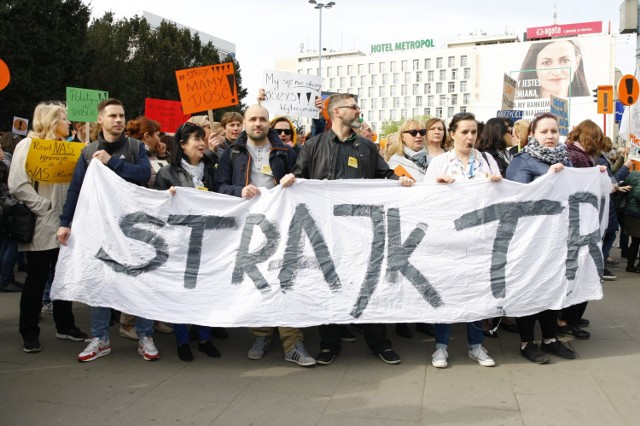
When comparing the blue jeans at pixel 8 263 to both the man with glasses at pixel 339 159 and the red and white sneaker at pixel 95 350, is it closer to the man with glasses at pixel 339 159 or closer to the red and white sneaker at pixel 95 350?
the red and white sneaker at pixel 95 350

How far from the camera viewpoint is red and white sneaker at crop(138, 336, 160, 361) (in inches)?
181

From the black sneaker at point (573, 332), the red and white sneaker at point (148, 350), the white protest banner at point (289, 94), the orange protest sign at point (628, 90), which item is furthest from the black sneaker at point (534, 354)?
the orange protest sign at point (628, 90)

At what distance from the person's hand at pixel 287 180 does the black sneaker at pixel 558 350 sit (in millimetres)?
2350

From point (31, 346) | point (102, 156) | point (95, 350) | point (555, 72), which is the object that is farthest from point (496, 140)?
point (555, 72)

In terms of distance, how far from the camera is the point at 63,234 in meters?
4.55

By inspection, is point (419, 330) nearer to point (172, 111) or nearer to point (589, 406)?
point (589, 406)

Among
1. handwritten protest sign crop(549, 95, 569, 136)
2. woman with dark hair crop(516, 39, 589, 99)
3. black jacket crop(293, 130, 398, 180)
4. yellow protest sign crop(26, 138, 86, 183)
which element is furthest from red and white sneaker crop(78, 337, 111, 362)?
woman with dark hair crop(516, 39, 589, 99)

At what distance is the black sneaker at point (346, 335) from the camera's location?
5176mm

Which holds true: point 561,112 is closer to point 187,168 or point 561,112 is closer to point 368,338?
point 368,338

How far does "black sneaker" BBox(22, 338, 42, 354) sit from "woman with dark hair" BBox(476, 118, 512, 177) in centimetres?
410

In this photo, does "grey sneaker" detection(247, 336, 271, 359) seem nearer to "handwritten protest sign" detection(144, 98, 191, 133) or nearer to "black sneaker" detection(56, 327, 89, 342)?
"black sneaker" detection(56, 327, 89, 342)

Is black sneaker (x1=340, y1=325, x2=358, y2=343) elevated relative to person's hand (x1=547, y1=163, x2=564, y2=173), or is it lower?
lower

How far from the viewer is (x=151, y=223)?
461cm

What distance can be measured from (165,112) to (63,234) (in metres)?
4.95
